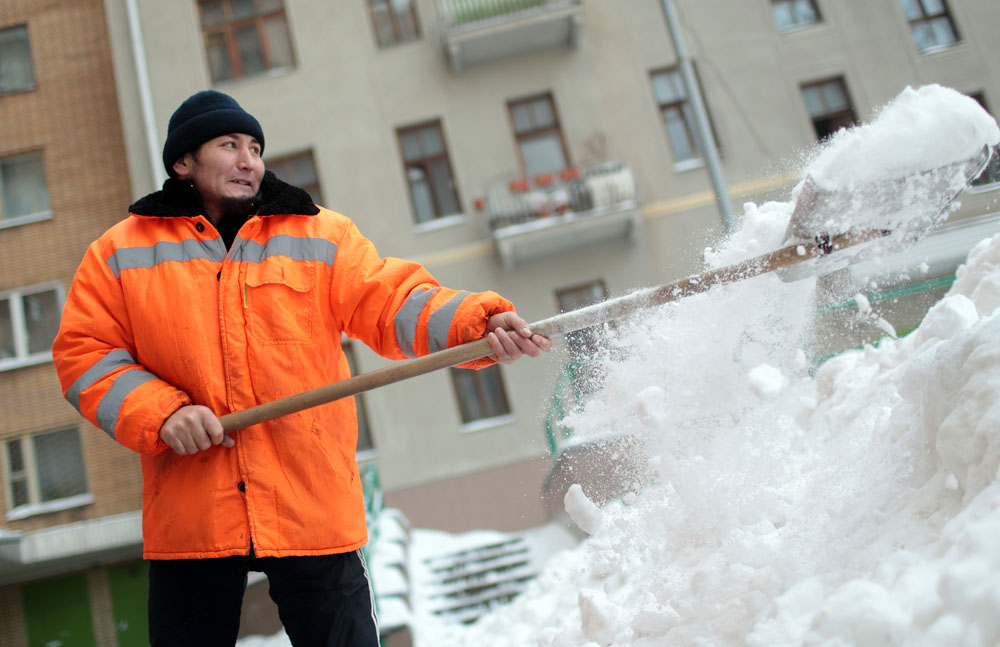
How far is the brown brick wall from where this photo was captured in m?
10.7

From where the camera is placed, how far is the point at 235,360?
1.90 meters

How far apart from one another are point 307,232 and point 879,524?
1.62 metres

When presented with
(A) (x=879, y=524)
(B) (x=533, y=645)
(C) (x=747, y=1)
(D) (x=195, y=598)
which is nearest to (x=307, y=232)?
(D) (x=195, y=598)

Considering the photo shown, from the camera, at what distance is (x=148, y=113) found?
1094 cm

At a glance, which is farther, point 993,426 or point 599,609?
point 599,609

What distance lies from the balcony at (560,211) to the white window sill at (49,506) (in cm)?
678

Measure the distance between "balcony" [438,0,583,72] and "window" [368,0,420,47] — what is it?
537 mm

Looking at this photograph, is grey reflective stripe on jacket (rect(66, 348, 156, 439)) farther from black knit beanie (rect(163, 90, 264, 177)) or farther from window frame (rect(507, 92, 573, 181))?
window frame (rect(507, 92, 573, 181))

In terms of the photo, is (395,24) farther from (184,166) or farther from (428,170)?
(184,166)

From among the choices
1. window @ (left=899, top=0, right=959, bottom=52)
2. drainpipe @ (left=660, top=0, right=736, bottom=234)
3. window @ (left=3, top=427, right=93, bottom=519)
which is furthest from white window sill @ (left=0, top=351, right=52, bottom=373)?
window @ (left=899, top=0, right=959, bottom=52)

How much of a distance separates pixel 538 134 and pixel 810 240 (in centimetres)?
961

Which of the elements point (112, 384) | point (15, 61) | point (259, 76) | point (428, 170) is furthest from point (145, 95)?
point (112, 384)

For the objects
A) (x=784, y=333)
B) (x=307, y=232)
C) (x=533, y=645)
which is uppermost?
(x=307, y=232)

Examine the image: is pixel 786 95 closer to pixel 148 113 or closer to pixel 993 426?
pixel 148 113
